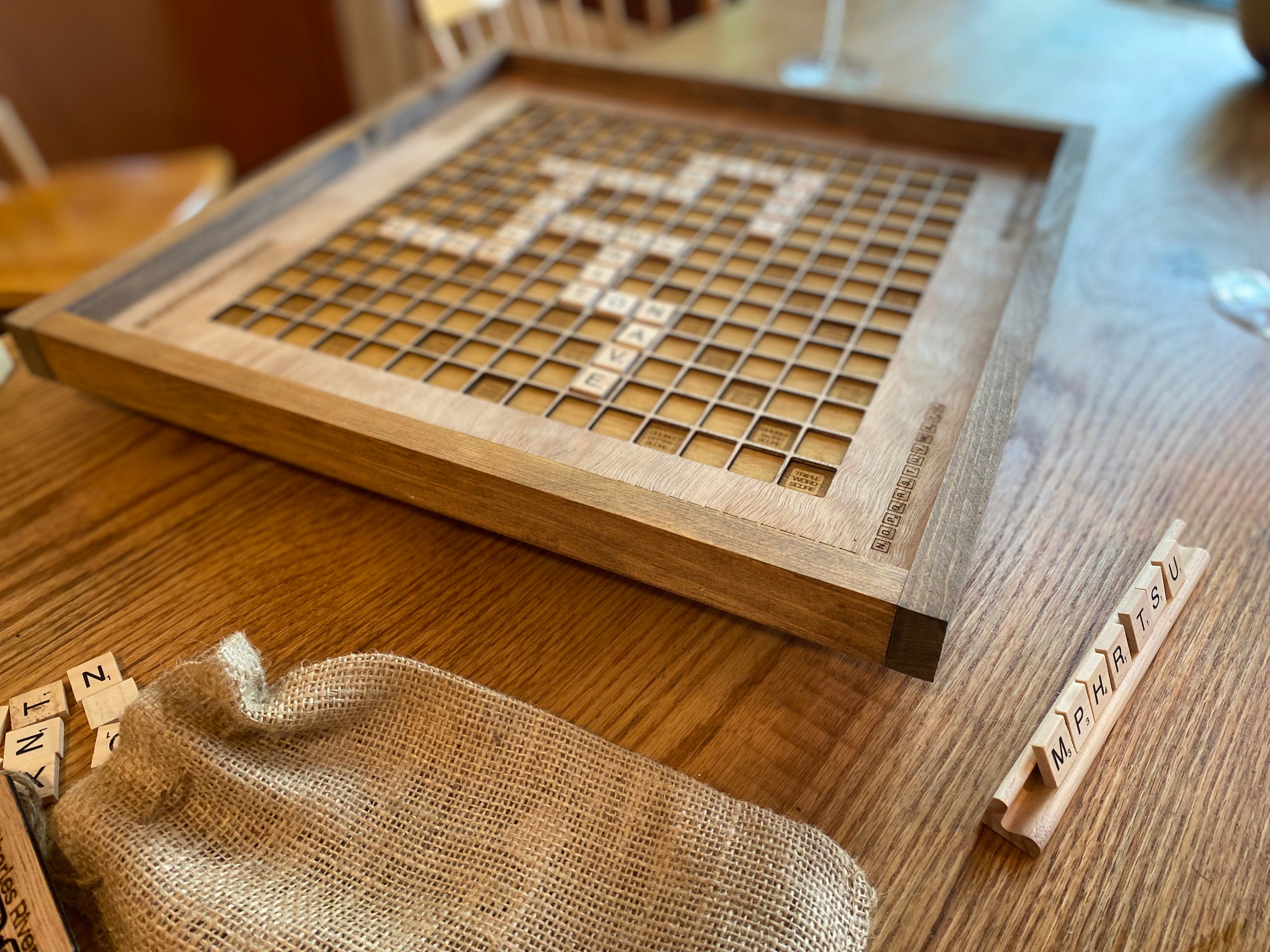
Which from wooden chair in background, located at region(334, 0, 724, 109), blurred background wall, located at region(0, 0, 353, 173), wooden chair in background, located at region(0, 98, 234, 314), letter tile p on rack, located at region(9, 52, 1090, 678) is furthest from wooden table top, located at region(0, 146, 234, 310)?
blurred background wall, located at region(0, 0, 353, 173)

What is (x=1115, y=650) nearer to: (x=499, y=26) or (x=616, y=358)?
(x=616, y=358)

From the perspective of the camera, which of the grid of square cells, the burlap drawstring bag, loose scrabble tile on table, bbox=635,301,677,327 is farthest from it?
loose scrabble tile on table, bbox=635,301,677,327

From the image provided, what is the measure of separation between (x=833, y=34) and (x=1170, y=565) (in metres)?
1.36

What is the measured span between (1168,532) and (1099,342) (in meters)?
0.30

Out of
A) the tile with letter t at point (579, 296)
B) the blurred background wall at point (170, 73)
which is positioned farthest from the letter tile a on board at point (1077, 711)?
the blurred background wall at point (170, 73)

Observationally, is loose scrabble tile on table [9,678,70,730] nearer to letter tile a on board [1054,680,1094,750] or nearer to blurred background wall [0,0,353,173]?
letter tile a on board [1054,680,1094,750]

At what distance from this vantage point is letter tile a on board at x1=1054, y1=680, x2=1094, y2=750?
58cm

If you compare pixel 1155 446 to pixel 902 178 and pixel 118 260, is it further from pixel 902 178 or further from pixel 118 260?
pixel 118 260

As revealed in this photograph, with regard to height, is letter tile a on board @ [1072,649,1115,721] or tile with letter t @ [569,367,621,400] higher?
tile with letter t @ [569,367,621,400]

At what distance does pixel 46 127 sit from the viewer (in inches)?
110

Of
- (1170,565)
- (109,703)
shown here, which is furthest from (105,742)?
(1170,565)

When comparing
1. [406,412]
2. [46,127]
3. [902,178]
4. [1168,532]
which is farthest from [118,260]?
[46,127]

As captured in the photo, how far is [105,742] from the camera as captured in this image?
61cm

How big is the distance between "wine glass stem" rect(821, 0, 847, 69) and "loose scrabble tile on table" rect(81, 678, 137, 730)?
4.85 ft
